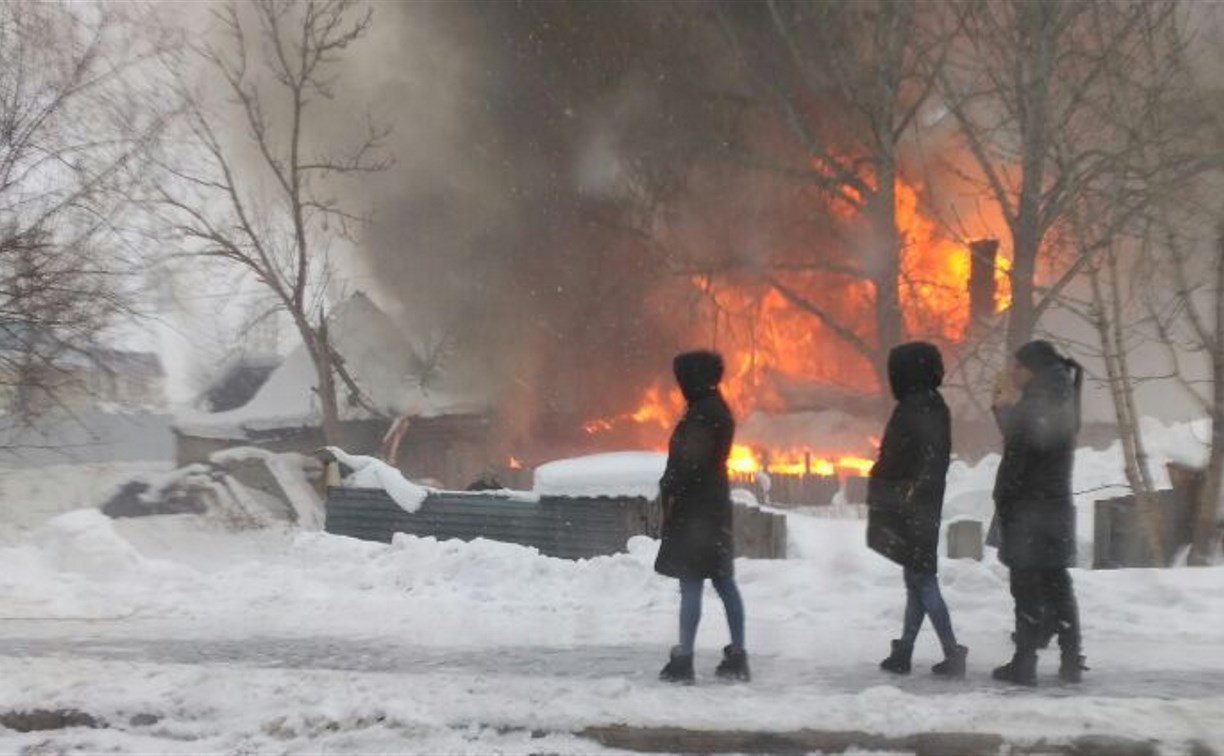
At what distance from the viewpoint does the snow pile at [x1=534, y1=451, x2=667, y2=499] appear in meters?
8.68

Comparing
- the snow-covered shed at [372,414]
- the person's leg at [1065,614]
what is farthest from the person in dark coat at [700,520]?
the snow-covered shed at [372,414]

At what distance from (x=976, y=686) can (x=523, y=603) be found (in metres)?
2.98

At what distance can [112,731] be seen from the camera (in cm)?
424

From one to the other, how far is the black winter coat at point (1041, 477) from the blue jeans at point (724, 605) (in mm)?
1238

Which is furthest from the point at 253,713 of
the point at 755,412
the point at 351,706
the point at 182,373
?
the point at 182,373

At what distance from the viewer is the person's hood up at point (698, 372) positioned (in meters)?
4.81

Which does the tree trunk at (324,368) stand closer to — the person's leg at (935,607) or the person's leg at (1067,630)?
the person's leg at (935,607)

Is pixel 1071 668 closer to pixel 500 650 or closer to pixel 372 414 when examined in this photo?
pixel 500 650

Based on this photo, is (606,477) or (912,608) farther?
(606,477)

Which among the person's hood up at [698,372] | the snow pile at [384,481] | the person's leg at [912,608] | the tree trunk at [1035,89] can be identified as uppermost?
the tree trunk at [1035,89]

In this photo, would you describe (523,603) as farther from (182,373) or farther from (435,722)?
(182,373)

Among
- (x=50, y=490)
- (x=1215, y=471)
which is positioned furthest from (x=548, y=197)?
(x=1215, y=471)

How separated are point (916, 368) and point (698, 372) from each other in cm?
100

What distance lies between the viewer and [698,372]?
15.8 ft
